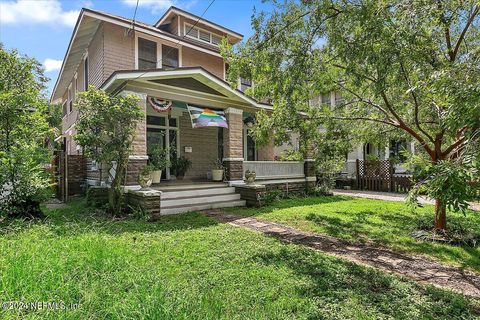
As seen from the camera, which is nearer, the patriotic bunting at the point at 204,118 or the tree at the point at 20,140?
the tree at the point at 20,140

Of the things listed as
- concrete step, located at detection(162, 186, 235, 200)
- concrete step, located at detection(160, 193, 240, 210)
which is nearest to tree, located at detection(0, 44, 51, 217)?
concrete step, located at detection(160, 193, 240, 210)

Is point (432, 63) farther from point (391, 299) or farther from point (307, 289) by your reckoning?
point (307, 289)

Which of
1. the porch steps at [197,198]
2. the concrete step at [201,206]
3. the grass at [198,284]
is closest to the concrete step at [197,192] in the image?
the porch steps at [197,198]

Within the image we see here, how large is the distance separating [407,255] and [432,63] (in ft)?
12.3

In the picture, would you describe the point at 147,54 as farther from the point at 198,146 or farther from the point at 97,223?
the point at 97,223

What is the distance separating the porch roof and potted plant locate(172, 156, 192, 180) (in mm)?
3218

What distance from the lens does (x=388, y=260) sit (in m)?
4.63

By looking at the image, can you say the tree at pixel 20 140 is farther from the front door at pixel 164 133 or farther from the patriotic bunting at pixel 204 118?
the patriotic bunting at pixel 204 118

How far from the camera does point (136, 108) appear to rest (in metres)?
7.70

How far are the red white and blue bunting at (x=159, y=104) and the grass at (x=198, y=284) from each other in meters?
5.12

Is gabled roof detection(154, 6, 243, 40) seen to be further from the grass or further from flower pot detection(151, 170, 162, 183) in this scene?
the grass

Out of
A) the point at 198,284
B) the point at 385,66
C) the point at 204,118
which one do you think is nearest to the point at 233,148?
the point at 204,118

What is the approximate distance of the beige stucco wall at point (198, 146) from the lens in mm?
12523

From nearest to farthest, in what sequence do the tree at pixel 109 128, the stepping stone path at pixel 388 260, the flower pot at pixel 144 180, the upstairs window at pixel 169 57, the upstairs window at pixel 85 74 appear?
the stepping stone path at pixel 388 260 → the tree at pixel 109 128 → the flower pot at pixel 144 180 → the upstairs window at pixel 169 57 → the upstairs window at pixel 85 74
